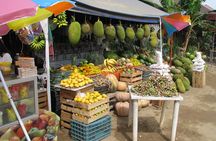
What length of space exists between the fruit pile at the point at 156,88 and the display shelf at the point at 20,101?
1.87 metres

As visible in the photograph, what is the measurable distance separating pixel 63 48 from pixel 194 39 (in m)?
10.6

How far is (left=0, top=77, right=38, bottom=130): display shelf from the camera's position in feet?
11.9

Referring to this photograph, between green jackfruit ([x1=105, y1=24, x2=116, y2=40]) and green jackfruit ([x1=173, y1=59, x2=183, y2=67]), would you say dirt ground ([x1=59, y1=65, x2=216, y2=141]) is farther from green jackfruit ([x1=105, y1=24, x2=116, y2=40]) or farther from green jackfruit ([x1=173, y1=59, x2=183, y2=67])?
green jackfruit ([x1=173, y1=59, x2=183, y2=67])

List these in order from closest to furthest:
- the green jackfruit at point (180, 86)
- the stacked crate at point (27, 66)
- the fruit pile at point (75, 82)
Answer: the stacked crate at point (27, 66) < the fruit pile at point (75, 82) < the green jackfruit at point (180, 86)

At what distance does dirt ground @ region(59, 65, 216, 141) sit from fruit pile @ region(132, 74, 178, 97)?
1001 millimetres

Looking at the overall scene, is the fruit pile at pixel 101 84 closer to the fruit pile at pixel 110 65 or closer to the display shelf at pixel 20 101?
the fruit pile at pixel 110 65

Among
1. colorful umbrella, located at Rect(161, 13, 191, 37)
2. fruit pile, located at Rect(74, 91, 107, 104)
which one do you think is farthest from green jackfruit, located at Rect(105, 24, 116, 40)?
fruit pile, located at Rect(74, 91, 107, 104)

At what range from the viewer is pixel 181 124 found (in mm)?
6219

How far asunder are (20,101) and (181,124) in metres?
3.76

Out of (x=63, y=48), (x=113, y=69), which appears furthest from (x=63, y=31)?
(x=113, y=69)

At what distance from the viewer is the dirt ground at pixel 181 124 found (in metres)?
5.48

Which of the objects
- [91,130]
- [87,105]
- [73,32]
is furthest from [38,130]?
[73,32]

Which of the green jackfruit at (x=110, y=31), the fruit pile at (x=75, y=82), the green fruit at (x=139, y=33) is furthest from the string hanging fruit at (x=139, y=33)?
the fruit pile at (x=75, y=82)

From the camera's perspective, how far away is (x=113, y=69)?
311 inches
